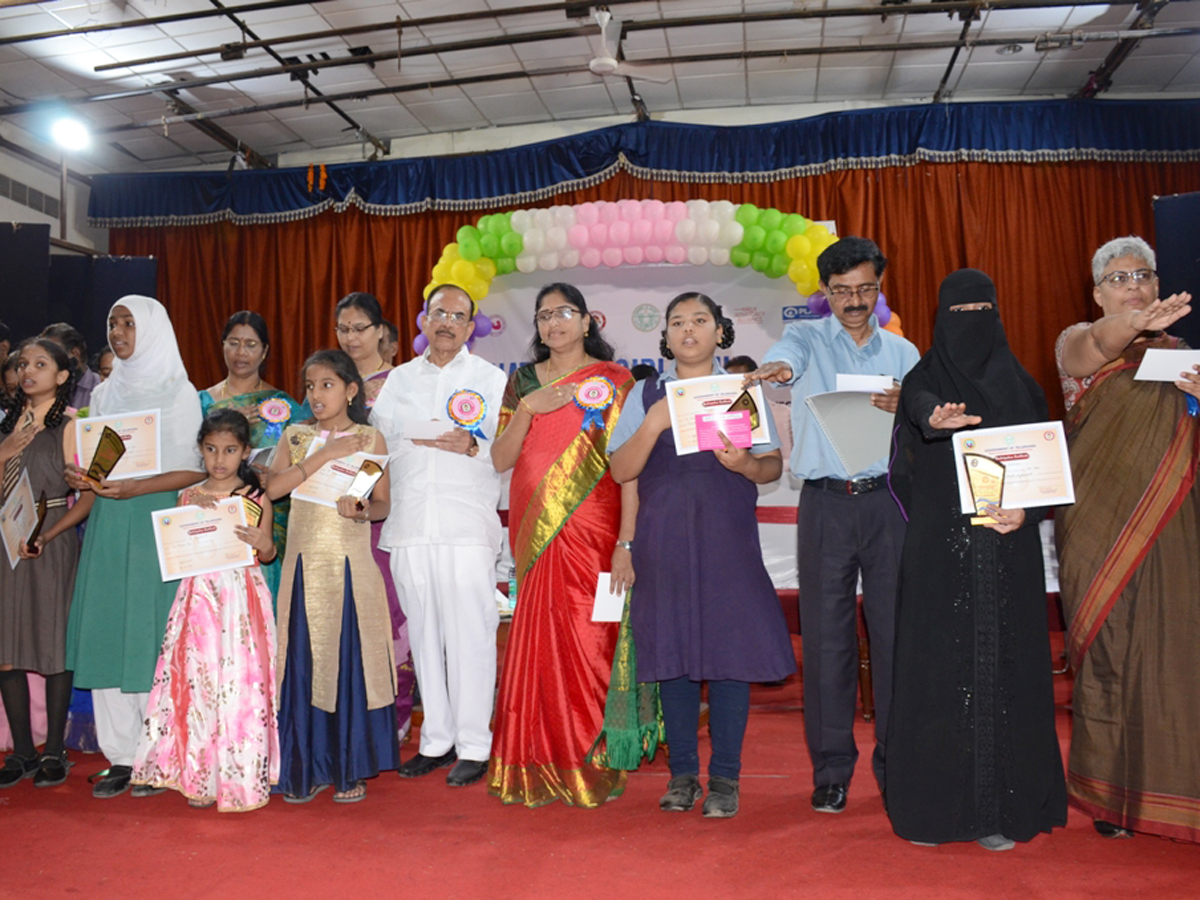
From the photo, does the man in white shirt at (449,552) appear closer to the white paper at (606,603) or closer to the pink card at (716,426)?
the white paper at (606,603)

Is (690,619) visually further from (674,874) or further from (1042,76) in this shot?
(1042,76)

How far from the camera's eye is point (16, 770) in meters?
3.24

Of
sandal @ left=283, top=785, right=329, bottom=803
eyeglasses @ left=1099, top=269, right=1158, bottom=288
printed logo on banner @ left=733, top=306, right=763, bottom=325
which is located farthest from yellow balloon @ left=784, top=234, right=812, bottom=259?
sandal @ left=283, top=785, right=329, bottom=803

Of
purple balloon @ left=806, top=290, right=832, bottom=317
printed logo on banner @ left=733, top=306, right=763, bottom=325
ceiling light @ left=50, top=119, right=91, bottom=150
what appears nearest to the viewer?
purple balloon @ left=806, top=290, right=832, bottom=317

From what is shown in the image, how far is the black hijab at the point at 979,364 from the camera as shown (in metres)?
2.45

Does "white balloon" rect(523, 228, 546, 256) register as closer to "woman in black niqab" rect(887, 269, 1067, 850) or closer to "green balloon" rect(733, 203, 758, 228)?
"green balloon" rect(733, 203, 758, 228)

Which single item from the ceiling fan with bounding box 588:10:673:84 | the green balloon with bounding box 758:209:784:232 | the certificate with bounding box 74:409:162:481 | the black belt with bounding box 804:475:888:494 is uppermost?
the ceiling fan with bounding box 588:10:673:84

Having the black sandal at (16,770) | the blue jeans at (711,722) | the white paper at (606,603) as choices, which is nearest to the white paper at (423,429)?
the white paper at (606,603)

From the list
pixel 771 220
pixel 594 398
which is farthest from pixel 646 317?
pixel 594 398

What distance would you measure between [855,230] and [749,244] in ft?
5.47

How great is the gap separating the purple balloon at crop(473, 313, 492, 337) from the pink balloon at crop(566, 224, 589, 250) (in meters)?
0.82

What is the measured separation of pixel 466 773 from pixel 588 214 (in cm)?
375

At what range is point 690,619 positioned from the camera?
2.77 metres

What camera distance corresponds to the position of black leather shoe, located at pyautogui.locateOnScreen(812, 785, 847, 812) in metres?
2.74
